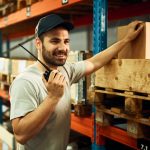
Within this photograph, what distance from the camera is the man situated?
2359 millimetres

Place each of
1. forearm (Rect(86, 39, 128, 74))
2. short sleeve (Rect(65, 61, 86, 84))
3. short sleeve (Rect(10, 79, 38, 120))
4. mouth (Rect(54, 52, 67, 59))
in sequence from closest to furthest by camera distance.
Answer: short sleeve (Rect(10, 79, 38, 120)) < mouth (Rect(54, 52, 67, 59)) < forearm (Rect(86, 39, 128, 74)) < short sleeve (Rect(65, 61, 86, 84))

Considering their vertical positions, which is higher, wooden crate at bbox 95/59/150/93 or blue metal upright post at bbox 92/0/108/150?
blue metal upright post at bbox 92/0/108/150

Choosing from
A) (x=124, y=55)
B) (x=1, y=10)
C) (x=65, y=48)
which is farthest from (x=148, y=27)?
(x=1, y=10)

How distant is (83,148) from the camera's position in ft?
14.0

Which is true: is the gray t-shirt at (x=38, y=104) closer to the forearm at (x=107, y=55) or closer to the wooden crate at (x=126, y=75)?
the forearm at (x=107, y=55)

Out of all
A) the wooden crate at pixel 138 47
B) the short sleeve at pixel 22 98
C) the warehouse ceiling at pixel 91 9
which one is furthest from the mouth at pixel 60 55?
the warehouse ceiling at pixel 91 9

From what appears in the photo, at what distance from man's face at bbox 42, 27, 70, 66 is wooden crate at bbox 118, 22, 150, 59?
0.55 meters

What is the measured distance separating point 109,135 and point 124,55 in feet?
2.49

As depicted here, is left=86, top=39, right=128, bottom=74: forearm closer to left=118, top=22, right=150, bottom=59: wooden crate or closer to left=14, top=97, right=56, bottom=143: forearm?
left=118, top=22, right=150, bottom=59: wooden crate

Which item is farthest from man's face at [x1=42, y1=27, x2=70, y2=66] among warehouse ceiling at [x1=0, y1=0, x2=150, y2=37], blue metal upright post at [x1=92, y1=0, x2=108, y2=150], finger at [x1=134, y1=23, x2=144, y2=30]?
warehouse ceiling at [x1=0, y1=0, x2=150, y2=37]

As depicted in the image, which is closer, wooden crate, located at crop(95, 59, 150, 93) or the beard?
wooden crate, located at crop(95, 59, 150, 93)

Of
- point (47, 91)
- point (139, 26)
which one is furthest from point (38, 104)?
point (139, 26)

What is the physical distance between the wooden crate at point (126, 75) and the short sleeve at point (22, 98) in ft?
2.12

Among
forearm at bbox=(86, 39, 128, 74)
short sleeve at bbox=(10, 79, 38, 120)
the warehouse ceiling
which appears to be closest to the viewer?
short sleeve at bbox=(10, 79, 38, 120)
